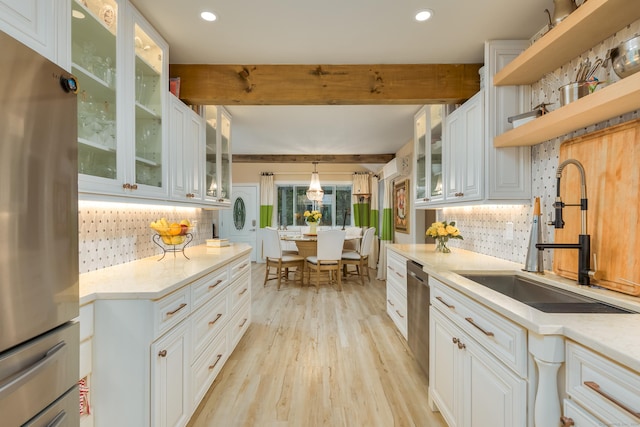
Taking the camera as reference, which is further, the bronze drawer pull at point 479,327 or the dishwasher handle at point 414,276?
the dishwasher handle at point 414,276

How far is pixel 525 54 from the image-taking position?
1819 millimetres

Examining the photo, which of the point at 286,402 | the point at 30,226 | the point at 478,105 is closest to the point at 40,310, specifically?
the point at 30,226

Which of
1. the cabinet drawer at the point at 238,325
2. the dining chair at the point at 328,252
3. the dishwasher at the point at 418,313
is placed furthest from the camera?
the dining chair at the point at 328,252

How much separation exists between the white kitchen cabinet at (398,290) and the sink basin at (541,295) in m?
0.95

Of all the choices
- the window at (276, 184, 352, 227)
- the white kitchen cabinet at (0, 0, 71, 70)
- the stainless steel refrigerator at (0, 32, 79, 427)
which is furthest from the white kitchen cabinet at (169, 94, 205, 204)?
the window at (276, 184, 352, 227)

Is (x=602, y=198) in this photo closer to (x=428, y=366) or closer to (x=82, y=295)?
(x=428, y=366)

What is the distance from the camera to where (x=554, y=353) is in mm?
949

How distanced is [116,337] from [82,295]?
24cm

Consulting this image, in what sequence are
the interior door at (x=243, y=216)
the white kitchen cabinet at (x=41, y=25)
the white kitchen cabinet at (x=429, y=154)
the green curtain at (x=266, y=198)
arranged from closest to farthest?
1. the white kitchen cabinet at (x=41, y=25)
2. the white kitchen cabinet at (x=429, y=154)
3. the green curtain at (x=266, y=198)
4. the interior door at (x=243, y=216)

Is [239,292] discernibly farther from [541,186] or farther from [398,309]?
[541,186]

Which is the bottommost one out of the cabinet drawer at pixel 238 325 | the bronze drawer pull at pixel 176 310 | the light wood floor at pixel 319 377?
the light wood floor at pixel 319 377

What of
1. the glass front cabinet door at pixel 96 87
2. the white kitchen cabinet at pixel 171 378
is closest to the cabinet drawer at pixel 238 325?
the white kitchen cabinet at pixel 171 378

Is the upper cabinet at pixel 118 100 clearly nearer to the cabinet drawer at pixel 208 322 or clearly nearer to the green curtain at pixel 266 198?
the cabinet drawer at pixel 208 322

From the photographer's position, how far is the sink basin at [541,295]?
1.29 m
